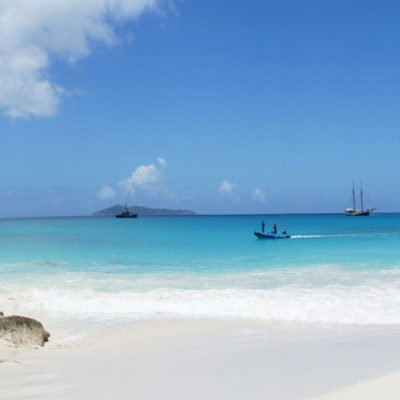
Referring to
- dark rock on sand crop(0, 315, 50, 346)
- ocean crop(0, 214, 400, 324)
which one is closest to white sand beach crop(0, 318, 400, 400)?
dark rock on sand crop(0, 315, 50, 346)

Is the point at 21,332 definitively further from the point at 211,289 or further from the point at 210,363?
the point at 211,289

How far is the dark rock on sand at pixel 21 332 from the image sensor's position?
8.03 m

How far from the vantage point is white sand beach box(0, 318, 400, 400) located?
17.7 feet

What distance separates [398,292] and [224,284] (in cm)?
532

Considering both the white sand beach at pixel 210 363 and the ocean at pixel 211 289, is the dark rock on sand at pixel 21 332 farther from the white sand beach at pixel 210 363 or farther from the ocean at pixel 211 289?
the ocean at pixel 211 289

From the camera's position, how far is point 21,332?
8.16 meters

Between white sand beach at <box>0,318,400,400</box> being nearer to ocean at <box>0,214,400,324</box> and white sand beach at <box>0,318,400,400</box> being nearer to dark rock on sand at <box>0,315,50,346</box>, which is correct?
dark rock on sand at <box>0,315,50,346</box>

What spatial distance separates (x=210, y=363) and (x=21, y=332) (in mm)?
3576

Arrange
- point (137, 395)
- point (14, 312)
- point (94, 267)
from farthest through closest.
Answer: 1. point (94, 267)
2. point (14, 312)
3. point (137, 395)

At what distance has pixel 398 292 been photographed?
1318 centimetres

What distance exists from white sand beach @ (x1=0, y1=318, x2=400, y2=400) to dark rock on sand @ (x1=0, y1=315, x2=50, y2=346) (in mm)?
279

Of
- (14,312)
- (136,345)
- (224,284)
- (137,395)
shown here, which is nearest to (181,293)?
(224,284)

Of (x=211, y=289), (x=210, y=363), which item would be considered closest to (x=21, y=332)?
(x=210, y=363)

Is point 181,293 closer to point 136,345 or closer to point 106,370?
point 136,345
